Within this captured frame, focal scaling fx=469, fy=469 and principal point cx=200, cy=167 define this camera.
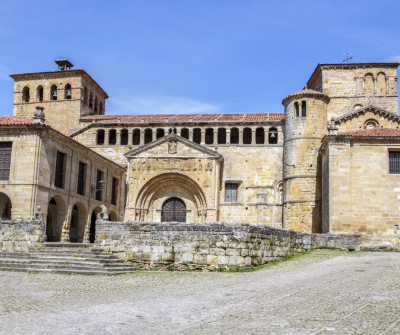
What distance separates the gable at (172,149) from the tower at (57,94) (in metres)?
7.72

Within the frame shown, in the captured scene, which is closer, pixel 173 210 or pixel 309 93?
pixel 309 93

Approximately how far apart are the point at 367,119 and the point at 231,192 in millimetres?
10126

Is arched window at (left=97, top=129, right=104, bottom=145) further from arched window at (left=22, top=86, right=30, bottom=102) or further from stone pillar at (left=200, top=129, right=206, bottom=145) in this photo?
arched window at (left=22, top=86, right=30, bottom=102)

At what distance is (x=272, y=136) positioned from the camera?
32219 mm

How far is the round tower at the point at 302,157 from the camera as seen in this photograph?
2885cm

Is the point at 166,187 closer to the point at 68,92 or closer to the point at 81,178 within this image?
the point at 81,178

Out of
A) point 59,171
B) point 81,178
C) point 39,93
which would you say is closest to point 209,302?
point 59,171

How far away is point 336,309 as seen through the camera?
774 centimetres

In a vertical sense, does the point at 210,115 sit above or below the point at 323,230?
above

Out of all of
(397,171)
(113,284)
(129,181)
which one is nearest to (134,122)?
(129,181)

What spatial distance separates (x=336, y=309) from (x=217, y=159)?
2264 cm

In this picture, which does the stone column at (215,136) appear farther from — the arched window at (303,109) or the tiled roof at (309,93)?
the arched window at (303,109)

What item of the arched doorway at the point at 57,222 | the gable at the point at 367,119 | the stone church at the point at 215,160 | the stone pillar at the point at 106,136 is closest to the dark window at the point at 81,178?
the stone church at the point at 215,160

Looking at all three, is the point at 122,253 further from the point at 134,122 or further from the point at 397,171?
the point at 134,122
